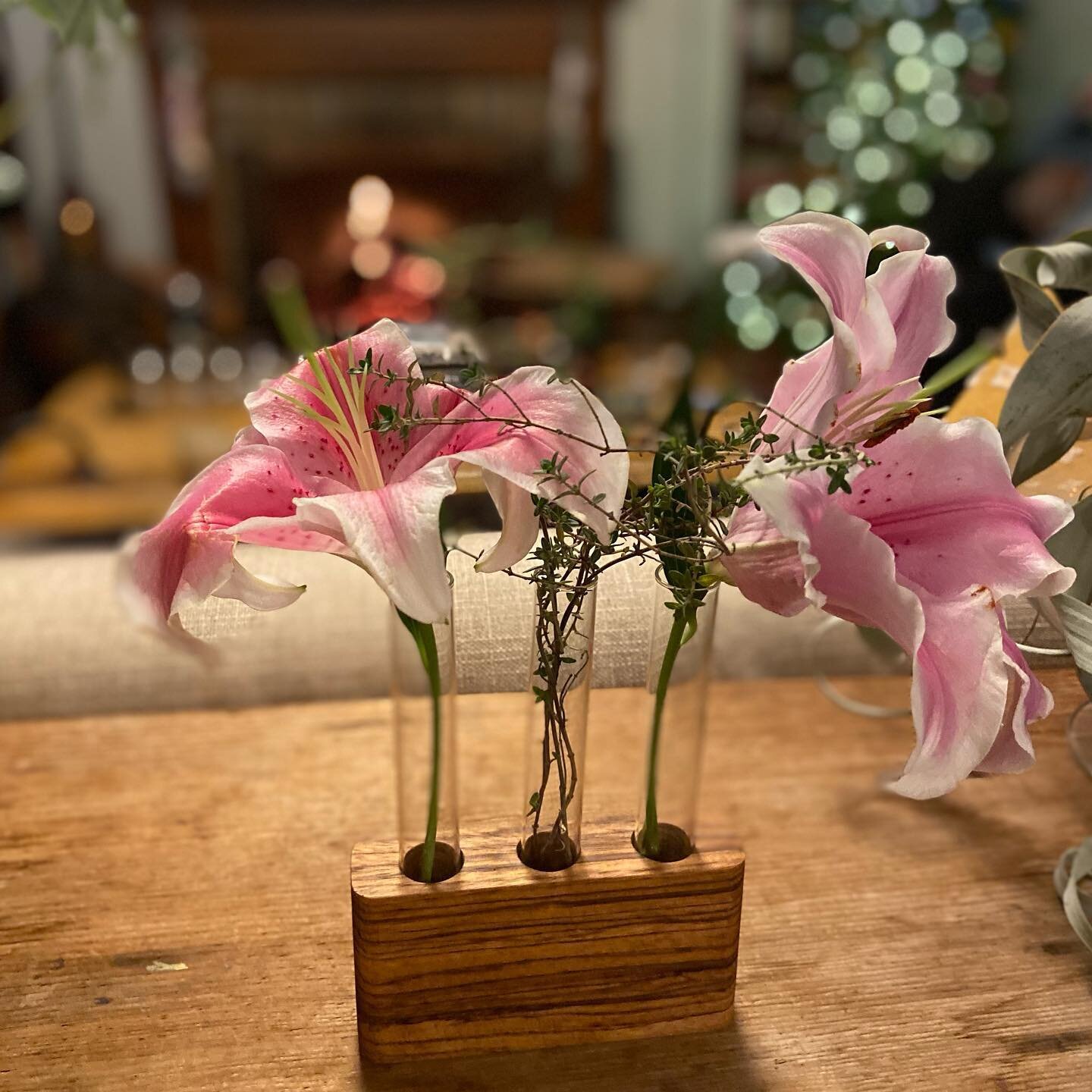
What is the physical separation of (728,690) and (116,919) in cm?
56

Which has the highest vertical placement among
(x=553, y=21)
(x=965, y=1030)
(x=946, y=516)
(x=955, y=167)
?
(x=553, y=21)

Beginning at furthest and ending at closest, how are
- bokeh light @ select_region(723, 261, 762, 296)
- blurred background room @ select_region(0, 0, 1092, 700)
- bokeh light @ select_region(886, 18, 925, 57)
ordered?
bokeh light @ select_region(886, 18, 925, 57) < bokeh light @ select_region(723, 261, 762, 296) < blurred background room @ select_region(0, 0, 1092, 700)

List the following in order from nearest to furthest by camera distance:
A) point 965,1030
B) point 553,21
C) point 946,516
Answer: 1. point 946,516
2. point 965,1030
3. point 553,21

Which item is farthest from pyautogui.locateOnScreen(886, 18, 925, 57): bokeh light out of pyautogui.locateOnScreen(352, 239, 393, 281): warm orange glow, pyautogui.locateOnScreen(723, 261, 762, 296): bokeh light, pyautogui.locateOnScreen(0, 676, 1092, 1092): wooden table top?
pyautogui.locateOnScreen(0, 676, 1092, 1092): wooden table top

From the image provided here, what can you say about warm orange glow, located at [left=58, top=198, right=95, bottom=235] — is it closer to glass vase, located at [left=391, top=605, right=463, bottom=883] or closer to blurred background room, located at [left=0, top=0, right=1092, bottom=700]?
blurred background room, located at [left=0, top=0, right=1092, bottom=700]

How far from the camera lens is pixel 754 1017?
60 centimetres

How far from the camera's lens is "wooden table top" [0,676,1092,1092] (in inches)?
22.4

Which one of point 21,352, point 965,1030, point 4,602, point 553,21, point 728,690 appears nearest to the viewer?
point 965,1030

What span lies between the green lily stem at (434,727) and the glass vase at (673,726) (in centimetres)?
12

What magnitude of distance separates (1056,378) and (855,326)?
0.22 m

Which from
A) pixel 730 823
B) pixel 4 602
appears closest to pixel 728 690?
pixel 730 823

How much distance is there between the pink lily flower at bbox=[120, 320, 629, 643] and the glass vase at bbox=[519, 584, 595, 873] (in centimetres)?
9

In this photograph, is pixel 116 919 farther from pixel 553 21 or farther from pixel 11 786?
pixel 553 21

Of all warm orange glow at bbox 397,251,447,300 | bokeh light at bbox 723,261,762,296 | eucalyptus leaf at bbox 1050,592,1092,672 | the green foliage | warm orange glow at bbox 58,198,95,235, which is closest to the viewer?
eucalyptus leaf at bbox 1050,592,1092,672
